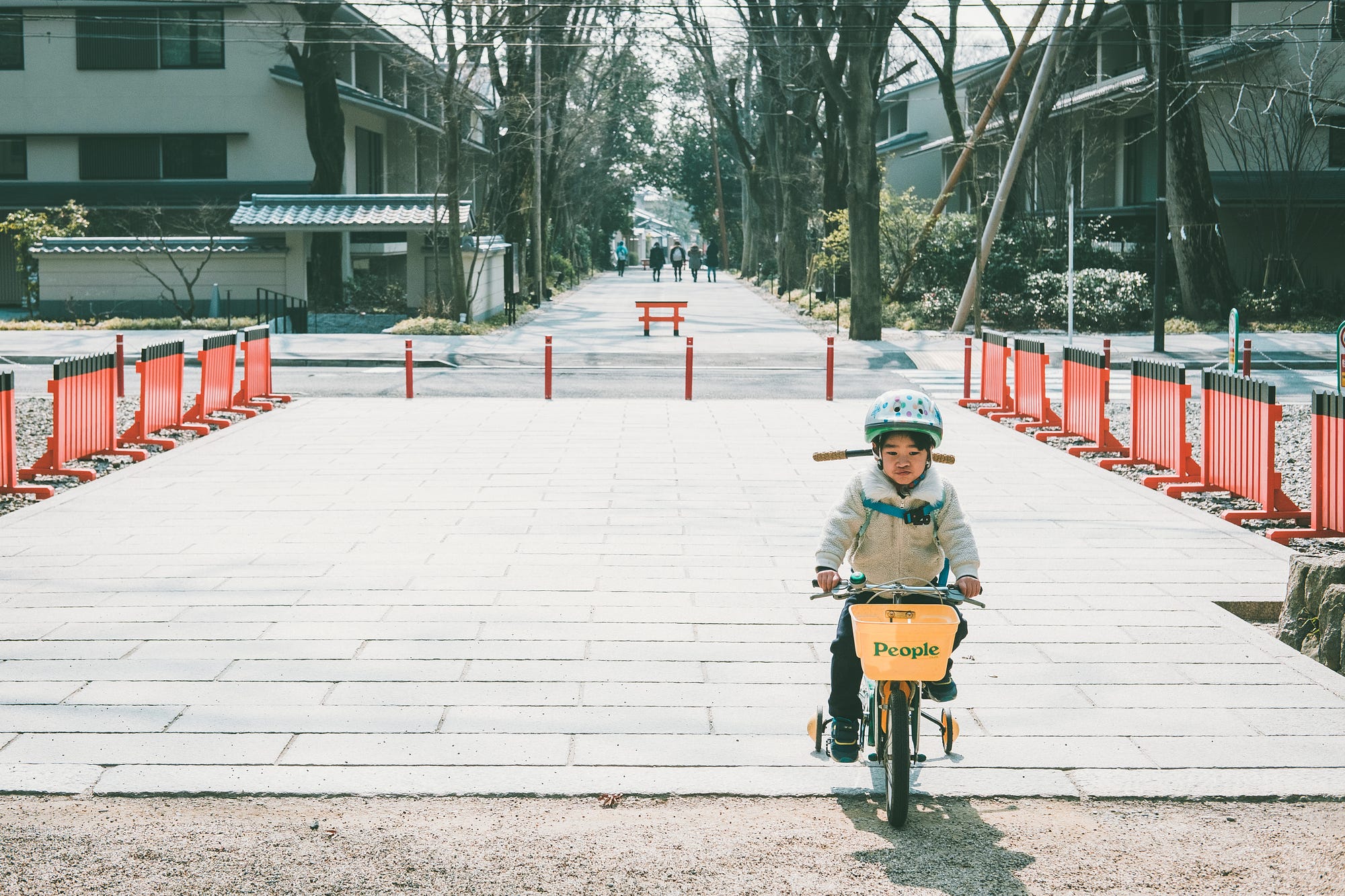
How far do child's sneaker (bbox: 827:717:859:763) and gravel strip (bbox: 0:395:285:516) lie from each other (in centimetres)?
755

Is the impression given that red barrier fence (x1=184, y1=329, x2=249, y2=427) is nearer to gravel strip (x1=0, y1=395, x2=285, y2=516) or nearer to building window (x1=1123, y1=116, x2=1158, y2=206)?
gravel strip (x1=0, y1=395, x2=285, y2=516)

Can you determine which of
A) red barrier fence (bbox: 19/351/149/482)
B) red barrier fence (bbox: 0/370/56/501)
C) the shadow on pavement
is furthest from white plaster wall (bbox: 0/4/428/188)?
the shadow on pavement

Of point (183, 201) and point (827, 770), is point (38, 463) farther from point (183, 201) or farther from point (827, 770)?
point (183, 201)

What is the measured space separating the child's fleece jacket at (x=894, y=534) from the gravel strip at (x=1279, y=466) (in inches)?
159

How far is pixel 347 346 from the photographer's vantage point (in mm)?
A: 27688

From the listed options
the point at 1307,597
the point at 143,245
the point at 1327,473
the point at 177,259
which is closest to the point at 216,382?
the point at 1327,473

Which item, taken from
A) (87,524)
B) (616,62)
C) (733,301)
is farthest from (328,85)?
(87,524)

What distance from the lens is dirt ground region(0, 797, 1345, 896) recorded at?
4.13 m

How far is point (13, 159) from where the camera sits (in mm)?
41406

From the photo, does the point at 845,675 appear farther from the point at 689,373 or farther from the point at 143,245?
the point at 143,245

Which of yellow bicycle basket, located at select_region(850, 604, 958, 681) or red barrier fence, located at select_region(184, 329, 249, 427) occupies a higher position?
red barrier fence, located at select_region(184, 329, 249, 427)

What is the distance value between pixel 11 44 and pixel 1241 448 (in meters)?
39.3

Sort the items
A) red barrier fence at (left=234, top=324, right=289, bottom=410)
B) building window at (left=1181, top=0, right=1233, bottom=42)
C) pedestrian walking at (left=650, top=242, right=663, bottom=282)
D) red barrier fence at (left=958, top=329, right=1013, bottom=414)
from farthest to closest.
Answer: pedestrian walking at (left=650, top=242, right=663, bottom=282)
building window at (left=1181, top=0, right=1233, bottom=42)
red barrier fence at (left=234, top=324, right=289, bottom=410)
red barrier fence at (left=958, top=329, right=1013, bottom=414)

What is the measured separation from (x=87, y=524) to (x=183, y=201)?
32017 mm
